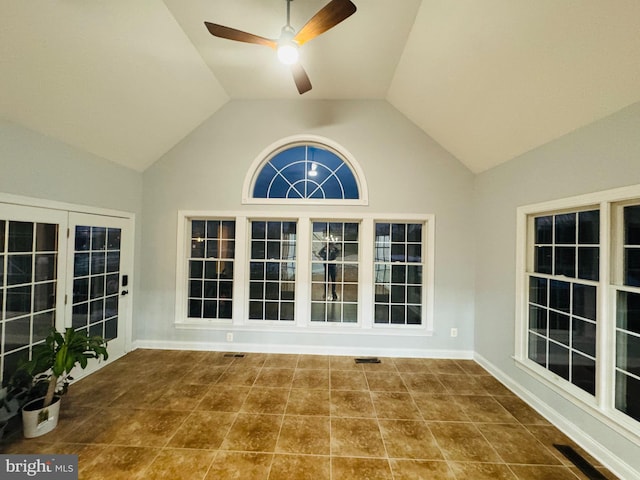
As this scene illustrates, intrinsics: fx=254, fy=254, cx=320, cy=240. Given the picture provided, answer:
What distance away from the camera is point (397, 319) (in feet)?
12.9

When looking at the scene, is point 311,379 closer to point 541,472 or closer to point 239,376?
point 239,376

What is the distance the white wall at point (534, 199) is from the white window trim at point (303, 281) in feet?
2.28

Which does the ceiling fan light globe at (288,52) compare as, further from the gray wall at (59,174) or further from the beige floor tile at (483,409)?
the beige floor tile at (483,409)

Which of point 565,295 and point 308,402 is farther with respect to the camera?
point 308,402

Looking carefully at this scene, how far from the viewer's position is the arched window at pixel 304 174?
3928 mm

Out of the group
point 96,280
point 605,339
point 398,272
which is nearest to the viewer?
point 605,339

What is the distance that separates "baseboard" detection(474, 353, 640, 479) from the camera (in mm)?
1862

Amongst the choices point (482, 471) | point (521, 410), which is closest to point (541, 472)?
point (482, 471)

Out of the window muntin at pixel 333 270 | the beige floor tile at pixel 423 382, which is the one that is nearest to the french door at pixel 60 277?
the window muntin at pixel 333 270

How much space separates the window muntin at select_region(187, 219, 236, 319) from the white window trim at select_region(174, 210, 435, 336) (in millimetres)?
107

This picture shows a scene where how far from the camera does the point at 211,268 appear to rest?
13.2ft

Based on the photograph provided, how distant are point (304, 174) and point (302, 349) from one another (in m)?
2.67

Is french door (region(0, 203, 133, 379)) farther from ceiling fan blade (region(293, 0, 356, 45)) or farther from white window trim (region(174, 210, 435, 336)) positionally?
ceiling fan blade (region(293, 0, 356, 45))

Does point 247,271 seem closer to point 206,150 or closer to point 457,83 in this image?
point 206,150
